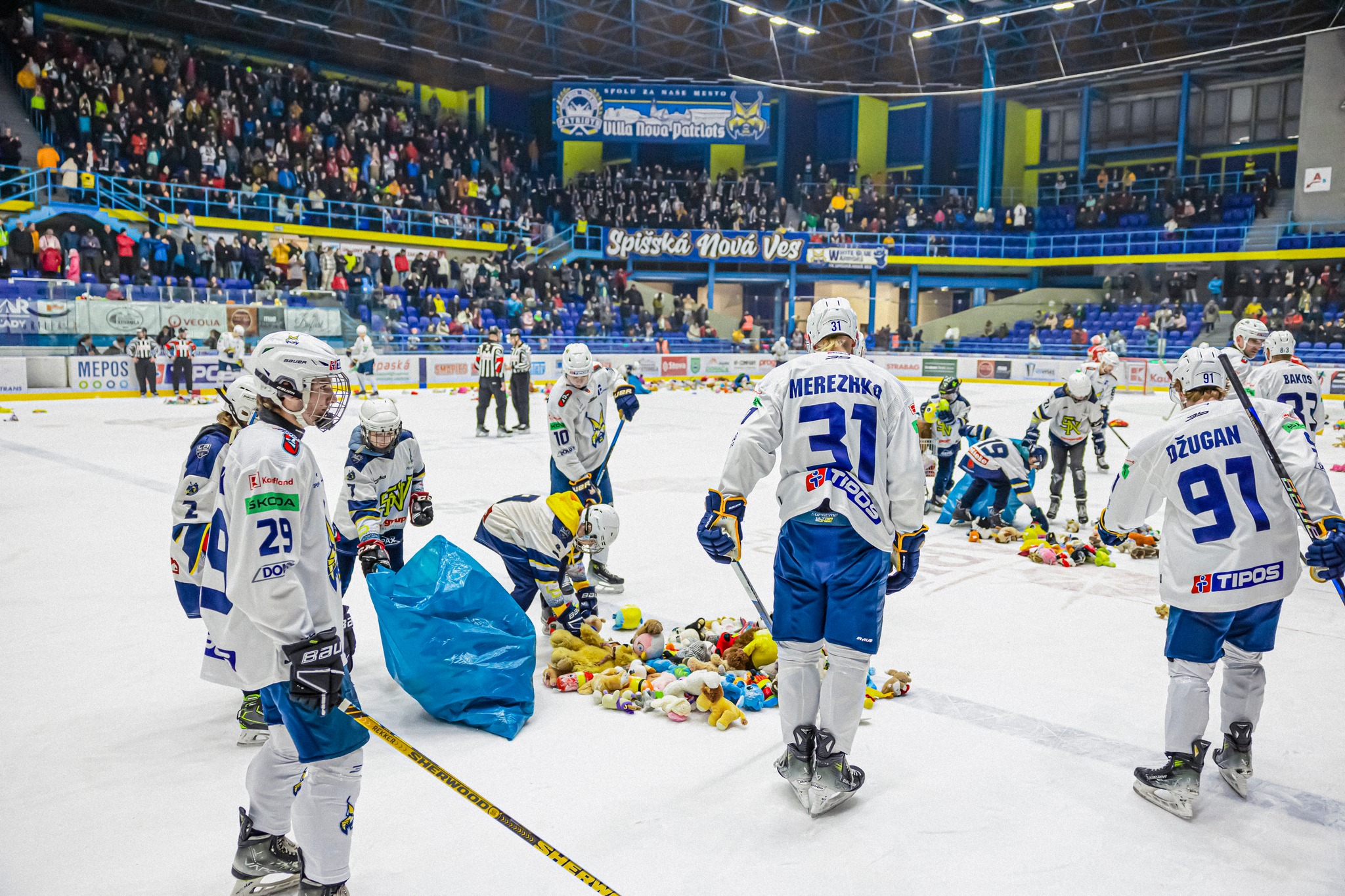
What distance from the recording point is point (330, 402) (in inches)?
117

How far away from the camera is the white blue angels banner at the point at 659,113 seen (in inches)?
1356

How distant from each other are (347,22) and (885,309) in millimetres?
22739

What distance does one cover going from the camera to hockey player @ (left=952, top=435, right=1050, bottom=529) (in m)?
8.52

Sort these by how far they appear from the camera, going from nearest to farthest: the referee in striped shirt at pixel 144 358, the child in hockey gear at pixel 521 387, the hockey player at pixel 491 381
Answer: the hockey player at pixel 491 381 → the child in hockey gear at pixel 521 387 → the referee in striped shirt at pixel 144 358

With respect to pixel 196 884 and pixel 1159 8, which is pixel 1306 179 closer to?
pixel 1159 8

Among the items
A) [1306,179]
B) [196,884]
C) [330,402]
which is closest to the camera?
[330,402]

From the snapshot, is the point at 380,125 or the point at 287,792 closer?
the point at 287,792

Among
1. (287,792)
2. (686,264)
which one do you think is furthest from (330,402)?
(686,264)

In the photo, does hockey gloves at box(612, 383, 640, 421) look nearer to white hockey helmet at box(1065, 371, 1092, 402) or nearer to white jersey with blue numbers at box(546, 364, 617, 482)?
white jersey with blue numbers at box(546, 364, 617, 482)

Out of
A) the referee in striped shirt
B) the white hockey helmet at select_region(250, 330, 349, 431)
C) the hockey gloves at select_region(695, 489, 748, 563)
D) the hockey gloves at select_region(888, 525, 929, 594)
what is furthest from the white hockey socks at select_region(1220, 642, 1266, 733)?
the referee in striped shirt

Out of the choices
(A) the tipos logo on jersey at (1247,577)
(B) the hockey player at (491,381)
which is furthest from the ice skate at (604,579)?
(B) the hockey player at (491,381)

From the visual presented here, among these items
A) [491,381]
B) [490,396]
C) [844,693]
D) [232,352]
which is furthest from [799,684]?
[232,352]

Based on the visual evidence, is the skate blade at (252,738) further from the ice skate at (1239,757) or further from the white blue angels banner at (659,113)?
the white blue angels banner at (659,113)

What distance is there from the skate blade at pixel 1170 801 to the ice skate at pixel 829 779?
3.70 feet
